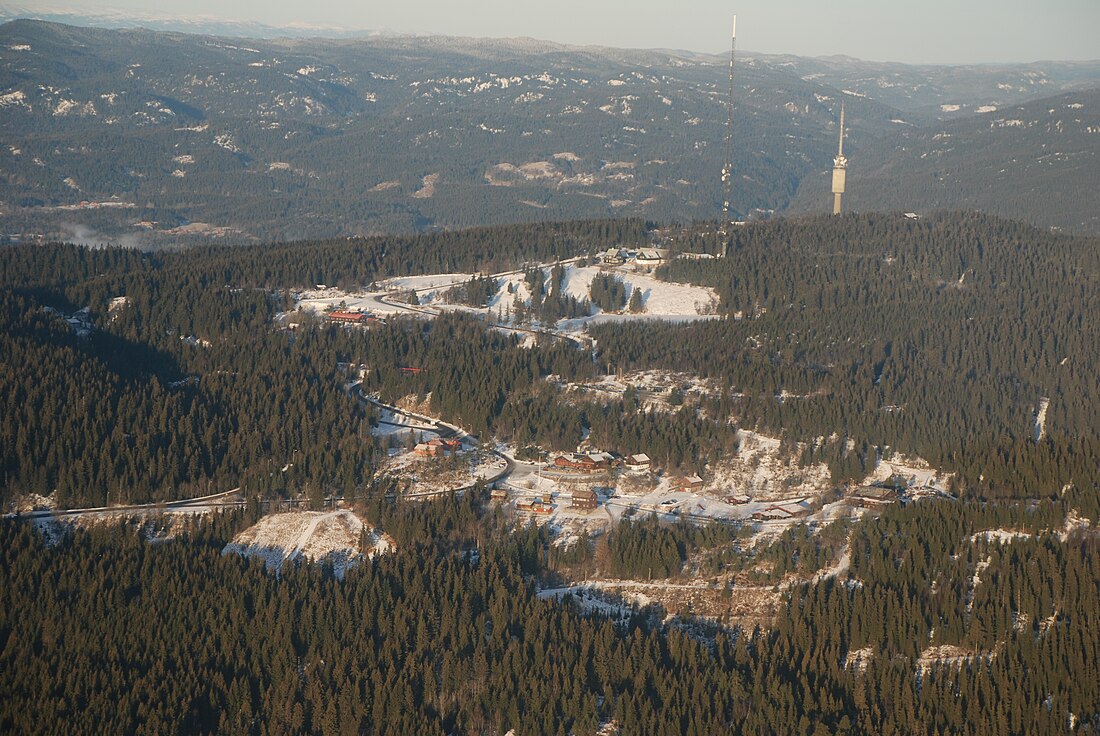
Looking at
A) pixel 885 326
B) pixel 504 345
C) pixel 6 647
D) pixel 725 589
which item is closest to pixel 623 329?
pixel 504 345

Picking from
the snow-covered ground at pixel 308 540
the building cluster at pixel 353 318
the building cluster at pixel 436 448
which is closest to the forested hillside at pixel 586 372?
the building cluster at pixel 353 318

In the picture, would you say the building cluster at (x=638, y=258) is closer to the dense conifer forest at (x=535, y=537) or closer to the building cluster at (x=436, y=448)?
the dense conifer forest at (x=535, y=537)

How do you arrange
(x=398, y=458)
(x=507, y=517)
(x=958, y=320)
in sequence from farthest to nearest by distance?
(x=958, y=320)
(x=398, y=458)
(x=507, y=517)

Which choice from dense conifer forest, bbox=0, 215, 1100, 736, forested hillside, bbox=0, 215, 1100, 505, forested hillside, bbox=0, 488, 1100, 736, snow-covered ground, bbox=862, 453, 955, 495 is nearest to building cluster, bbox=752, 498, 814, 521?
dense conifer forest, bbox=0, 215, 1100, 736

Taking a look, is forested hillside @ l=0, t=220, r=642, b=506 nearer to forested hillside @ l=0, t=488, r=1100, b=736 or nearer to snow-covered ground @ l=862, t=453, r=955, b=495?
forested hillside @ l=0, t=488, r=1100, b=736

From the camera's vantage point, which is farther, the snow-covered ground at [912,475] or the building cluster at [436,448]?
the building cluster at [436,448]

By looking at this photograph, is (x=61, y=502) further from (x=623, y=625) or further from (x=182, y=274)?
(x=182, y=274)

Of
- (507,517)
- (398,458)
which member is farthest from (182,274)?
(507,517)

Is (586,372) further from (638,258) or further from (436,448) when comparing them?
(638,258)

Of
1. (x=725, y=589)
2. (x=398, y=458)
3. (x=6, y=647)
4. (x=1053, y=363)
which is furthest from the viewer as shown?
(x=1053, y=363)

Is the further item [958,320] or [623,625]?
[958,320]
